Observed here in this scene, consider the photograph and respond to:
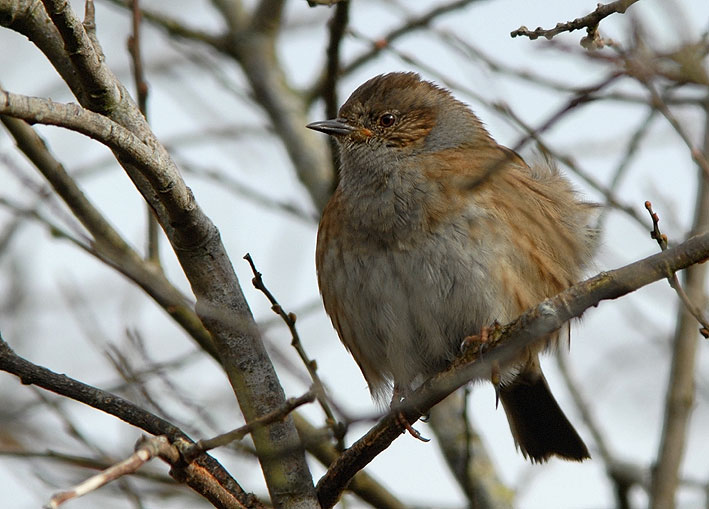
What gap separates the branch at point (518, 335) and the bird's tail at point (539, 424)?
209 cm

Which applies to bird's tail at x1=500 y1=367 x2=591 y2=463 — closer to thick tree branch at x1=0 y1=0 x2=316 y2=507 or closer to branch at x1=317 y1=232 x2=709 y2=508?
branch at x1=317 y1=232 x2=709 y2=508

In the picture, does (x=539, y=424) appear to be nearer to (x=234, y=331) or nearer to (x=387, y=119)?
(x=387, y=119)

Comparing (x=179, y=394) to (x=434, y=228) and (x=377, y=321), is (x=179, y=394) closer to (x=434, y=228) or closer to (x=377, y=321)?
(x=377, y=321)

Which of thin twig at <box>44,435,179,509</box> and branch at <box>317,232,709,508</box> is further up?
branch at <box>317,232,709,508</box>

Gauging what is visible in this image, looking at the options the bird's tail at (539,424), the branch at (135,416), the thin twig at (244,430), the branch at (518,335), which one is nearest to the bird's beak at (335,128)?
the bird's tail at (539,424)

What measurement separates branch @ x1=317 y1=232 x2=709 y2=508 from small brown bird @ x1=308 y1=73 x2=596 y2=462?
2.85ft

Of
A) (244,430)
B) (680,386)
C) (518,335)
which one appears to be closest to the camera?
(244,430)

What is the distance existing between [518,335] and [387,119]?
8.70 feet

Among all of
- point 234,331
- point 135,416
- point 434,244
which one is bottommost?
point 135,416

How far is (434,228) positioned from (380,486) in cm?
147

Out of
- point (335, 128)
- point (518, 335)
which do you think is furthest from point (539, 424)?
point (518, 335)

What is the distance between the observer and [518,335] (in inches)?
143

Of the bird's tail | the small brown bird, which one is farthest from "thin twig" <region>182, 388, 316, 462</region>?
the bird's tail

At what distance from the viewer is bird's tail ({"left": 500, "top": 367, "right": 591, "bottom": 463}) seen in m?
6.10
